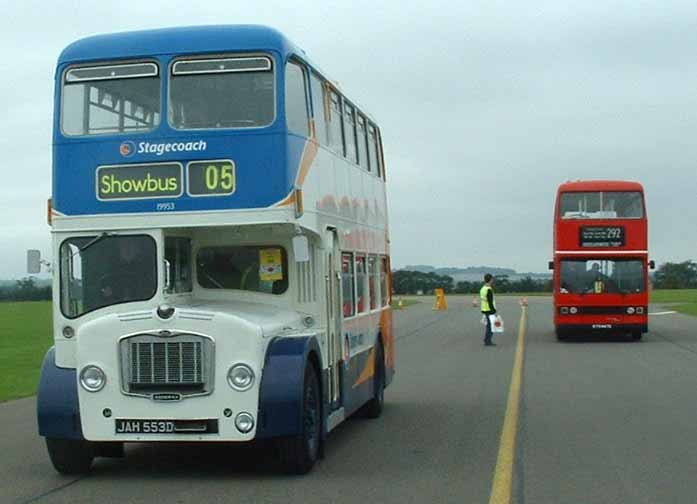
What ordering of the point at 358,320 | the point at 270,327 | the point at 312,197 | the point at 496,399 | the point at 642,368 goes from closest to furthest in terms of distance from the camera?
the point at 270,327 → the point at 312,197 → the point at 358,320 → the point at 496,399 → the point at 642,368

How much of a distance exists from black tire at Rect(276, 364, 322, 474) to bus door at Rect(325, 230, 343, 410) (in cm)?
106

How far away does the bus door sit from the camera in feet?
42.9

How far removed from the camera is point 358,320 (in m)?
15.4

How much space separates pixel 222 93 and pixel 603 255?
23453 millimetres

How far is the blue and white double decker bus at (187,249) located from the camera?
10805 mm

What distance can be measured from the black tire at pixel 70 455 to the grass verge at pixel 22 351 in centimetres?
816

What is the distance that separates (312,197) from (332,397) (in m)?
2.08

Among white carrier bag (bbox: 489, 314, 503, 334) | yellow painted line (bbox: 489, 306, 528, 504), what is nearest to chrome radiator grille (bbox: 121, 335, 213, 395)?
yellow painted line (bbox: 489, 306, 528, 504)

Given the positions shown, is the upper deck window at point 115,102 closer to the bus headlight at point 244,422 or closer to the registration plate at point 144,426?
the registration plate at point 144,426

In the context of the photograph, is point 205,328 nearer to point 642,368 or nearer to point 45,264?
point 45,264

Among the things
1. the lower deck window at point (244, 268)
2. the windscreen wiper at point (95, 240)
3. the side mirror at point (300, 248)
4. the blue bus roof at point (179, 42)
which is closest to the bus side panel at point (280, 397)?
the side mirror at point (300, 248)

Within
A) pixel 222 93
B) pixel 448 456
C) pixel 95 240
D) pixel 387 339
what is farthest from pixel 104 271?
pixel 387 339

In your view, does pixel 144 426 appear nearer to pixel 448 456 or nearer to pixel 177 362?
pixel 177 362

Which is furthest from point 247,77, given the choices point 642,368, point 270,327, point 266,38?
point 642,368
